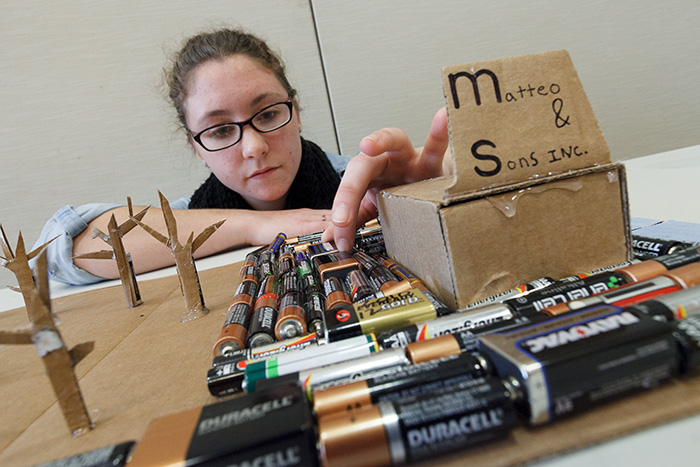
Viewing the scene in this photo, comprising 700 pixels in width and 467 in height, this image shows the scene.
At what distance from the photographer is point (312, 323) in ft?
1.53

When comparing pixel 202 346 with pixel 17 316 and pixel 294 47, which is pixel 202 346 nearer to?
pixel 17 316

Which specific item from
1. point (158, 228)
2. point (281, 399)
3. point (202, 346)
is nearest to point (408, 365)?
point (281, 399)

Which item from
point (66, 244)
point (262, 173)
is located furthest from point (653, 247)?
point (66, 244)

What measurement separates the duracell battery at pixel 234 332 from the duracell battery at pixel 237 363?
0.06 feet

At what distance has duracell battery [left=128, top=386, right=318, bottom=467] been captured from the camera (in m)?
0.24

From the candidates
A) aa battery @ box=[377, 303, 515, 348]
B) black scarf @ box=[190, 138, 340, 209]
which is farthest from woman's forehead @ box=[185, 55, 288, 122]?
aa battery @ box=[377, 303, 515, 348]

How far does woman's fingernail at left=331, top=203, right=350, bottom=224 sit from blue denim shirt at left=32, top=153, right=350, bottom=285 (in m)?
0.67

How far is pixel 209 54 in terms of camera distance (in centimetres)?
109

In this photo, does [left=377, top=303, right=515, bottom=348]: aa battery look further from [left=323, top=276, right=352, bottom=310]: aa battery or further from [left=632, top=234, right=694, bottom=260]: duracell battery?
[left=632, top=234, right=694, bottom=260]: duracell battery

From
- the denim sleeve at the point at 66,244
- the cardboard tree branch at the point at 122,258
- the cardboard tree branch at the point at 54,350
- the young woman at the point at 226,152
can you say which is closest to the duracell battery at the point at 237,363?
the cardboard tree branch at the point at 54,350

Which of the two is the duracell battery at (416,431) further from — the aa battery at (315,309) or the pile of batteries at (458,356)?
the aa battery at (315,309)

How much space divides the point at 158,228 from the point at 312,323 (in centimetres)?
78

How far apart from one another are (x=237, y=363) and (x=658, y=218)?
27.1 inches

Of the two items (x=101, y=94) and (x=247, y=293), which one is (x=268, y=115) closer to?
(x=247, y=293)
